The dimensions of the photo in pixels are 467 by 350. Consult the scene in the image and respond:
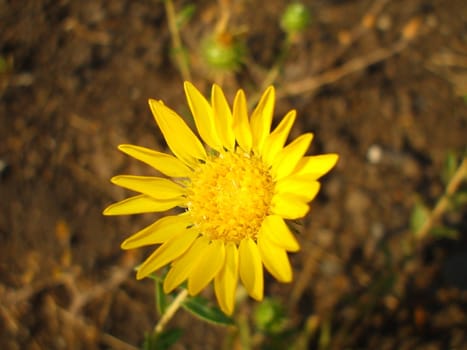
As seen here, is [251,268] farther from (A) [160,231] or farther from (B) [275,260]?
(A) [160,231]

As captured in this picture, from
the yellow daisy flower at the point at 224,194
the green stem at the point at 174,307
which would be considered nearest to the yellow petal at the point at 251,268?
the yellow daisy flower at the point at 224,194

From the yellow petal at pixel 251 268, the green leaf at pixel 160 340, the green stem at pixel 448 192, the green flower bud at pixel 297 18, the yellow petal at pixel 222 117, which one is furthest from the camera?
the green flower bud at pixel 297 18

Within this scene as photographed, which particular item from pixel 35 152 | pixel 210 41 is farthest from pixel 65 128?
pixel 210 41

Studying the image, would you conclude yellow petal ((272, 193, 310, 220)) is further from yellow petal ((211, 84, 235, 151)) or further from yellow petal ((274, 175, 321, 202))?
yellow petal ((211, 84, 235, 151))

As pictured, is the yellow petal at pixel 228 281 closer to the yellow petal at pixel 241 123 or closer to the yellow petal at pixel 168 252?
the yellow petal at pixel 168 252

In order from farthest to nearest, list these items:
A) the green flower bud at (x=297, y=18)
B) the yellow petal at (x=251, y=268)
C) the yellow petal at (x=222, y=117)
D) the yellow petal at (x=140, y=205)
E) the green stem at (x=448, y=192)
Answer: the green flower bud at (x=297, y=18)
the green stem at (x=448, y=192)
the yellow petal at (x=140, y=205)
the yellow petal at (x=222, y=117)
the yellow petal at (x=251, y=268)

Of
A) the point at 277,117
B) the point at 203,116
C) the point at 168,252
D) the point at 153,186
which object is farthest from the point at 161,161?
the point at 277,117

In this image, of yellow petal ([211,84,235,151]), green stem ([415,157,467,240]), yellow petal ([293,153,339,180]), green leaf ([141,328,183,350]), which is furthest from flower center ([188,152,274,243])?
green stem ([415,157,467,240])
